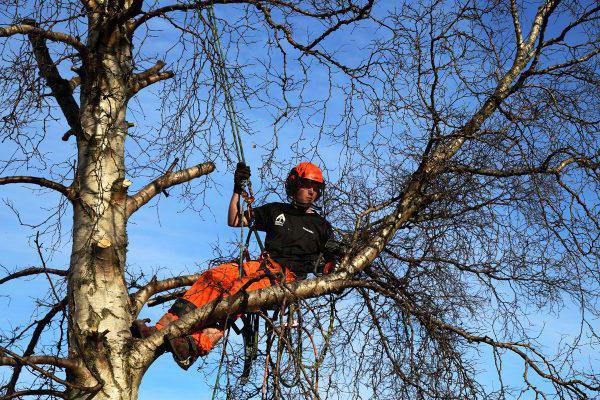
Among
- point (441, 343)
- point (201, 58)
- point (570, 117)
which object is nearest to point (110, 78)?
point (201, 58)

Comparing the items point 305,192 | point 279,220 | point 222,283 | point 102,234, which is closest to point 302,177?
point 305,192

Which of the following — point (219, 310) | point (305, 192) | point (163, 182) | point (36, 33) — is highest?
point (36, 33)

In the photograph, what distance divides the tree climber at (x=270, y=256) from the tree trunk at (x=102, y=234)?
37cm

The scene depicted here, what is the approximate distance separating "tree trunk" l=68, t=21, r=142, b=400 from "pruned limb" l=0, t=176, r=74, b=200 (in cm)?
8

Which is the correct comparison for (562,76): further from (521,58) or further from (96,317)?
(96,317)

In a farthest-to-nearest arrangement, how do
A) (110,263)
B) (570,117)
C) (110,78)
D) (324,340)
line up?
(570,117), (110,78), (110,263), (324,340)

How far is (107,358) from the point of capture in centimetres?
513

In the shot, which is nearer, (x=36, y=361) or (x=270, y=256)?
(x=36, y=361)

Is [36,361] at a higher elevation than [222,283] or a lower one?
lower

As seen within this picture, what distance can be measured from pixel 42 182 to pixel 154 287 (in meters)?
1.26

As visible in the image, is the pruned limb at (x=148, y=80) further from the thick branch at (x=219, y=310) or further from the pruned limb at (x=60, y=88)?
the thick branch at (x=219, y=310)

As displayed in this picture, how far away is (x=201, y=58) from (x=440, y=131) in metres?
2.09

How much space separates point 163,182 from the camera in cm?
604

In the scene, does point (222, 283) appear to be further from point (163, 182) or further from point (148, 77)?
point (148, 77)
